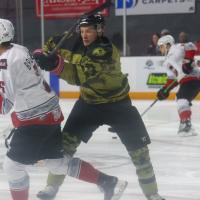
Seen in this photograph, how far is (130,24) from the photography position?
1152 cm

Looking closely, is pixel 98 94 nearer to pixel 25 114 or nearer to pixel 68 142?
pixel 68 142

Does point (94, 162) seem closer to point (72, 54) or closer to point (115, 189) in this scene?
point (115, 189)

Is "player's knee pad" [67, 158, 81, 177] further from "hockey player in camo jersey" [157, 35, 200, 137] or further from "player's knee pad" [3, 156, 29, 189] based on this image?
"hockey player in camo jersey" [157, 35, 200, 137]

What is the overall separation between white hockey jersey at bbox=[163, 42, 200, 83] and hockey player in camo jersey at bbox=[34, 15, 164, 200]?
2.49 metres

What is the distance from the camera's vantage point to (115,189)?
301 centimetres

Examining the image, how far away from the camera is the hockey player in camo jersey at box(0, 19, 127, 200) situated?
255 cm

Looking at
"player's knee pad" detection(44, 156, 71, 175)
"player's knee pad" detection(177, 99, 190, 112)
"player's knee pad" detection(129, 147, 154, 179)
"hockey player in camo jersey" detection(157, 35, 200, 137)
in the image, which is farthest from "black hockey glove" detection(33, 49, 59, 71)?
"player's knee pad" detection(177, 99, 190, 112)

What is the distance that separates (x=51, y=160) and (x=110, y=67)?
0.50 meters

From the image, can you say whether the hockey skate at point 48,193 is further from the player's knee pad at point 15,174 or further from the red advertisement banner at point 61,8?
the red advertisement banner at point 61,8

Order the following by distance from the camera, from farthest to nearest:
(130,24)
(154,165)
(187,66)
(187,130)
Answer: (130,24)
(187,130)
(187,66)
(154,165)

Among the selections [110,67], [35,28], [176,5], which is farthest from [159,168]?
[35,28]

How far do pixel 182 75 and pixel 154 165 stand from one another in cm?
157

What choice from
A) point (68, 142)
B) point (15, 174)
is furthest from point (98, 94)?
point (15, 174)

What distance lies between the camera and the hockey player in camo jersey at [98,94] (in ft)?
9.11
